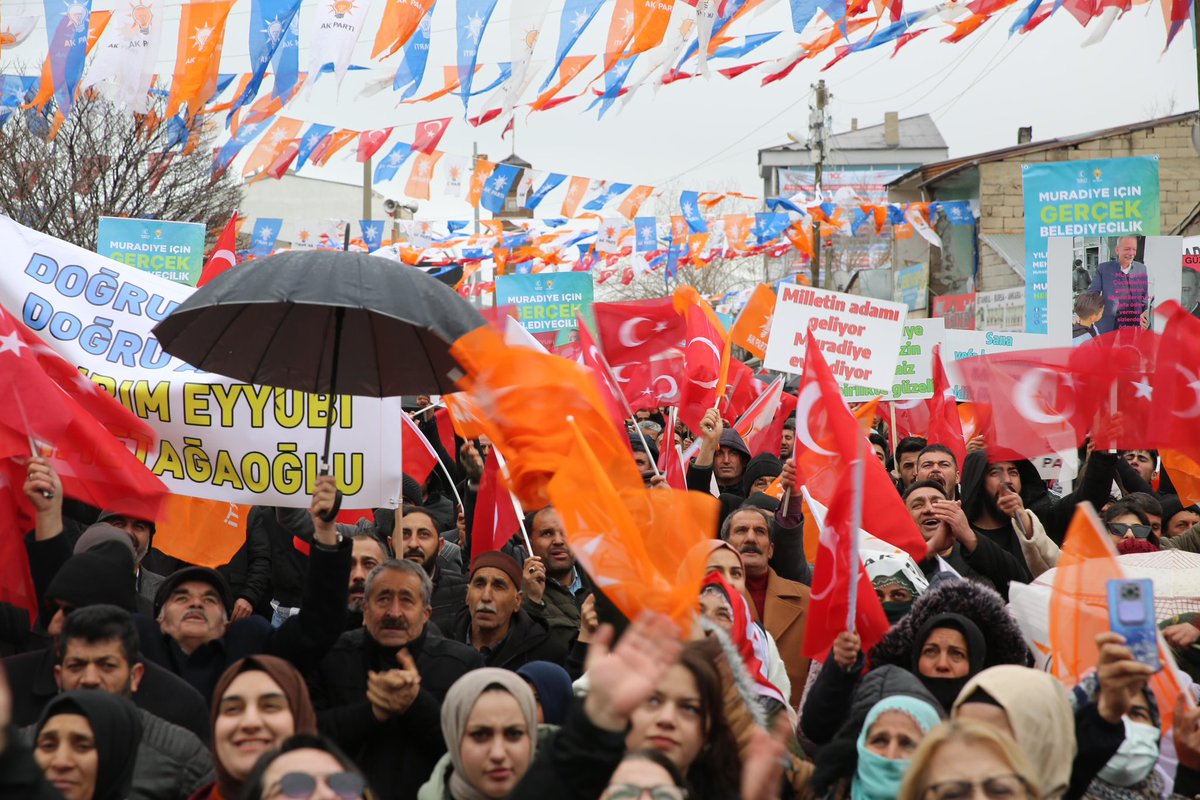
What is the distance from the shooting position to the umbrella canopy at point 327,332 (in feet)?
17.2

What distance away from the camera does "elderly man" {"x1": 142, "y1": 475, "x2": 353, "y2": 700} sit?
5.17 metres

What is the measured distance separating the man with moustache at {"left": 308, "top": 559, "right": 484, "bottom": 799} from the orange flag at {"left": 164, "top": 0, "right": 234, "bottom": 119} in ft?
19.8

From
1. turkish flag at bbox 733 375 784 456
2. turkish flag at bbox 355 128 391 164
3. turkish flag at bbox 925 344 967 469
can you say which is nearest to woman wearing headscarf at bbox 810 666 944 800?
turkish flag at bbox 733 375 784 456

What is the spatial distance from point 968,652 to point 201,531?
12.1ft

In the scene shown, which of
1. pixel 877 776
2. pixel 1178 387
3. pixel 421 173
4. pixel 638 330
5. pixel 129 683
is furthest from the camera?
pixel 421 173

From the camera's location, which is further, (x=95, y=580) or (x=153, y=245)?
(x=153, y=245)

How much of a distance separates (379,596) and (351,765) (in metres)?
1.64

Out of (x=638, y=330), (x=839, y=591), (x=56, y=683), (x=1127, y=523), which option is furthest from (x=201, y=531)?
(x=638, y=330)

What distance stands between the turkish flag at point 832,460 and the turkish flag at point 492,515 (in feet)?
5.42

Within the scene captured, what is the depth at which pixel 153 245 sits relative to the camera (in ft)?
40.8

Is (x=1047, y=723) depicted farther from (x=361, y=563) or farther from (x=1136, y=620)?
(x=361, y=563)

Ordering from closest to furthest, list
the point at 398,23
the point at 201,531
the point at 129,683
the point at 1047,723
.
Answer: the point at 1047,723
the point at 129,683
the point at 201,531
the point at 398,23

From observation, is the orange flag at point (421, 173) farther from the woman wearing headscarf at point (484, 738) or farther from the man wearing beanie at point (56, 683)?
the woman wearing headscarf at point (484, 738)

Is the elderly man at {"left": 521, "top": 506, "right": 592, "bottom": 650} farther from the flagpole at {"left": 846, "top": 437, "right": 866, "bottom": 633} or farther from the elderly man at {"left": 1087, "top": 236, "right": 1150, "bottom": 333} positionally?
the elderly man at {"left": 1087, "top": 236, "right": 1150, "bottom": 333}
